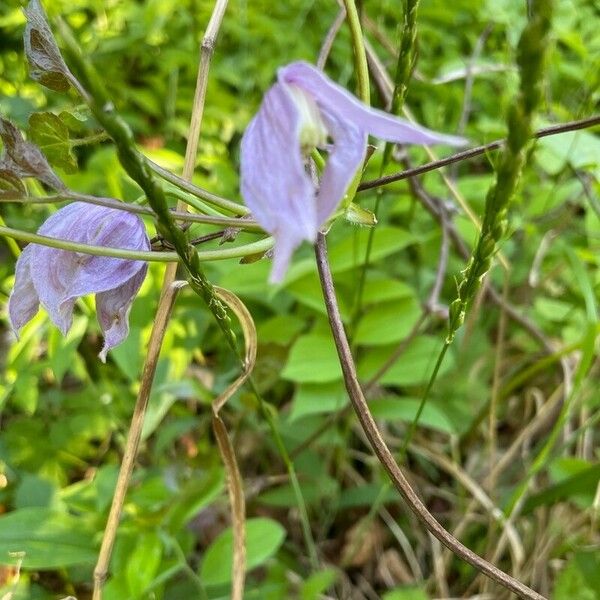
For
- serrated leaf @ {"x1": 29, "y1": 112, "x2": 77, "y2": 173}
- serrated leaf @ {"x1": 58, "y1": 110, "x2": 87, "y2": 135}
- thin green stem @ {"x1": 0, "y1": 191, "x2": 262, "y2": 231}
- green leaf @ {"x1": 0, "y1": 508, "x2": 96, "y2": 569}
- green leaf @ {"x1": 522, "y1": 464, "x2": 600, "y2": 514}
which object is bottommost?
green leaf @ {"x1": 0, "y1": 508, "x2": 96, "y2": 569}

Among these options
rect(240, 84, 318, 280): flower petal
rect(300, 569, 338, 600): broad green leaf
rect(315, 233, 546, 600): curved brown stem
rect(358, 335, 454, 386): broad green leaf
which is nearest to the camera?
rect(240, 84, 318, 280): flower petal

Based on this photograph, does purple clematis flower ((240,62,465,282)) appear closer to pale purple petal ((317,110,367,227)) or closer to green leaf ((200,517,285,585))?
pale purple petal ((317,110,367,227))

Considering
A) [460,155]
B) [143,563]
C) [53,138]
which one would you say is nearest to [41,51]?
[53,138]

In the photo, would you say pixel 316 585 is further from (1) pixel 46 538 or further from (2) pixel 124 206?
(2) pixel 124 206

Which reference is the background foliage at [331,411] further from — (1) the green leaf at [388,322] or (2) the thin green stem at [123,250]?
(2) the thin green stem at [123,250]

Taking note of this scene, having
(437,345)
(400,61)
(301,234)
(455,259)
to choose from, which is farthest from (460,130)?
(301,234)

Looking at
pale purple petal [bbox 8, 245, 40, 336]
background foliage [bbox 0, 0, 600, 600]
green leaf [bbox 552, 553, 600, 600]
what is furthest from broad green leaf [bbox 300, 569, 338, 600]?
pale purple petal [bbox 8, 245, 40, 336]
